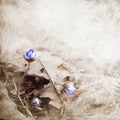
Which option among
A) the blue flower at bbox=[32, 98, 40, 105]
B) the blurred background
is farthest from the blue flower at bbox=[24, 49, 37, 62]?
the blue flower at bbox=[32, 98, 40, 105]

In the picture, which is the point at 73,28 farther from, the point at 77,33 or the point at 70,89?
the point at 70,89

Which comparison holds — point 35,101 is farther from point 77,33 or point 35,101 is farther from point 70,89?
point 77,33

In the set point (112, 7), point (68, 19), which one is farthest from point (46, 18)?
point (112, 7)

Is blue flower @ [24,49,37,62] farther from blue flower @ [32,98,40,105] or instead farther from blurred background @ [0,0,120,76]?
blue flower @ [32,98,40,105]

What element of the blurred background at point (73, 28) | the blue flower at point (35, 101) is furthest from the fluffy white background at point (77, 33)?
the blue flower at point (35, 101)

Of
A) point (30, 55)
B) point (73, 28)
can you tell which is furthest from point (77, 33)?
point (30, 55)

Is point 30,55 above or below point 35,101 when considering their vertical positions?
above

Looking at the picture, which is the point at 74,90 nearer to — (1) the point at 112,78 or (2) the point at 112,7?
(1) the point at 112,78

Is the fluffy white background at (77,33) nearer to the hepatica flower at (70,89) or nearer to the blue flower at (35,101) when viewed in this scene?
the hepatica flower at (70,89)
